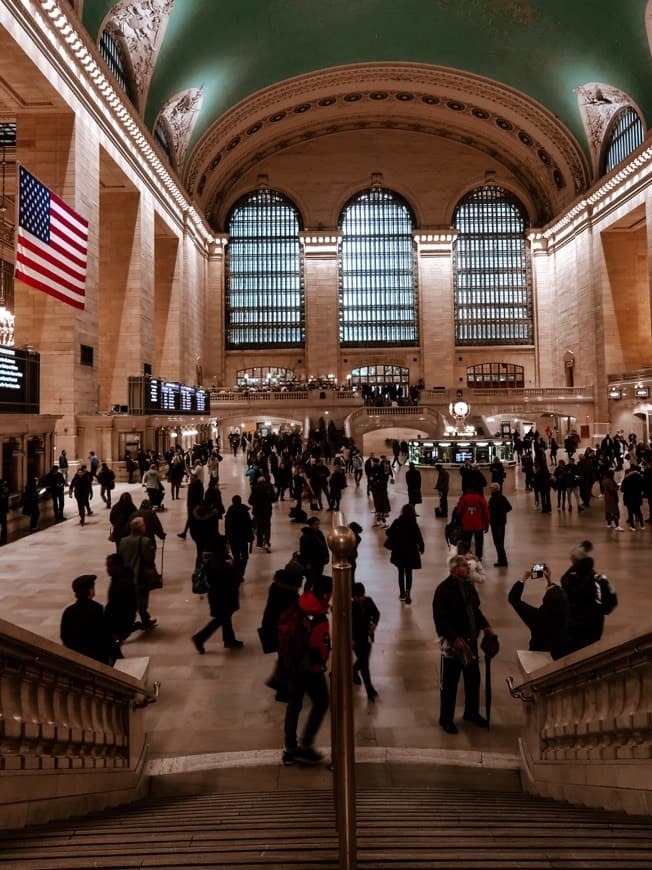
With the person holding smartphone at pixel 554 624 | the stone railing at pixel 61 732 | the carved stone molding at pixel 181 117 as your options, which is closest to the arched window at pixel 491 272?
the carved stone molding at pixel 181 117

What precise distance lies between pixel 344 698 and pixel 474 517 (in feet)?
21.6

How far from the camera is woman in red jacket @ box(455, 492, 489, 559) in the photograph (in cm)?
793

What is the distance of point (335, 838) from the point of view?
200 centimetres

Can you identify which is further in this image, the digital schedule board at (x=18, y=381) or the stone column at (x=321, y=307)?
the stone column at (x=321, y=307)

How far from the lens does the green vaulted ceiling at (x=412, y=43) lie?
78.7ft

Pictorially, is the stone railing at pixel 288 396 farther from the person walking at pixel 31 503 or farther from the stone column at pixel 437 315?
the person walking at pixel 31 503

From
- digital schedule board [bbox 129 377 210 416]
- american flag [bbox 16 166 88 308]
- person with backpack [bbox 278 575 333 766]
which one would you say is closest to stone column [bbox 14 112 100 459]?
digital schedule board [bbox 129 377 210 416]

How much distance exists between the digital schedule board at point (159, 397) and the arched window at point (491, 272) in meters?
21.5

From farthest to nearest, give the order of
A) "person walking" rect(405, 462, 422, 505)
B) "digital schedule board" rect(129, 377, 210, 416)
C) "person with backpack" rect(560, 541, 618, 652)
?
"digital schedule board" rect(129, 377, 210, 416) → "person walking" rect(405, 462, 422, 505) → "person with backpack" rect(560, 541, 618, 652)

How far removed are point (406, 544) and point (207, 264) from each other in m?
35.4

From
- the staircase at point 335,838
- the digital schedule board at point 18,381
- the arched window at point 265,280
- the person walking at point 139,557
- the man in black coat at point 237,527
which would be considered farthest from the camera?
the arched window at point 265,280

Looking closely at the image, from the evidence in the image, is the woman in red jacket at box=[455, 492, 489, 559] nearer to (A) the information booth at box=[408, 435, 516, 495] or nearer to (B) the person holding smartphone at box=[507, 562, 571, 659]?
(B) the person holding smartphone at box=[507, 562, 571, 659]

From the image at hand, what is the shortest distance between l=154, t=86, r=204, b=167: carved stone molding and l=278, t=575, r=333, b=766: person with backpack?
26647 millimetres

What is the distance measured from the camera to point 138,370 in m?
23.2
